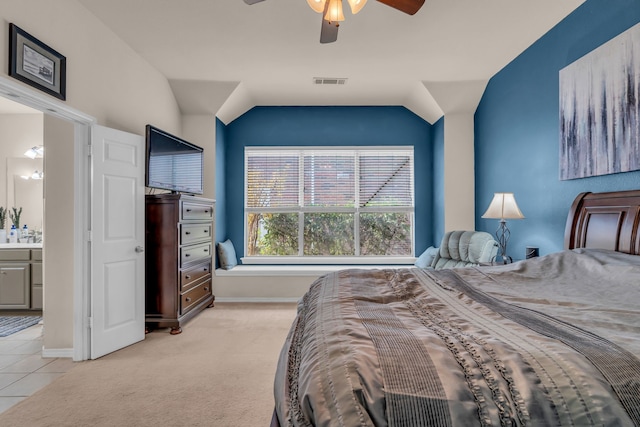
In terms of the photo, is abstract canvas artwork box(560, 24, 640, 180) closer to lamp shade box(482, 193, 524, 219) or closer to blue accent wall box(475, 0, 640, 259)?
blue accent wall box(475, 0, 640, 259)

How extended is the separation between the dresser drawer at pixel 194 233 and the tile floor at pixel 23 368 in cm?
137

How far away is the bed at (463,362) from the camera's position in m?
0.76

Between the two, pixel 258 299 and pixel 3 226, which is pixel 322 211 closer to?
pixel 258 299

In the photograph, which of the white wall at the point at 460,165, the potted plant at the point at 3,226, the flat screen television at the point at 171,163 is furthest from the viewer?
the white wall at the point at 460,165

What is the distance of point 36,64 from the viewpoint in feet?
7.52

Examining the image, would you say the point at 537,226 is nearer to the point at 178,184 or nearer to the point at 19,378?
the point at 178,184

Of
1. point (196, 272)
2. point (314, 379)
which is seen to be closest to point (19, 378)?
point (196, 272)

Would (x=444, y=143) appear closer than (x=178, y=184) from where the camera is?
No

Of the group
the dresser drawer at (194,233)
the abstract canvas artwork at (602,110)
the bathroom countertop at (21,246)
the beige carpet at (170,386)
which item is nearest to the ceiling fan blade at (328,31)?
the abstract canvas artwork at (602,110)

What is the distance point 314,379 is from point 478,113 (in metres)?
4.44

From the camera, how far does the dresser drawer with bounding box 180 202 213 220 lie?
11.6 ft

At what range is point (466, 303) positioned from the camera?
4.68ft

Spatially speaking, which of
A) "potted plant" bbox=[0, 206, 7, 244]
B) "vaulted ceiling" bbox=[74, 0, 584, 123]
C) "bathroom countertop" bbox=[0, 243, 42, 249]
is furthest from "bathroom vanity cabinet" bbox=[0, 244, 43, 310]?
"vaulted ceiling" bbox=[74, 0, 584, 123]

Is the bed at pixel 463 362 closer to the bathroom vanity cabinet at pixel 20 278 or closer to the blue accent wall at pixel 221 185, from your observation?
the blue accent wall at pixel 221 185
